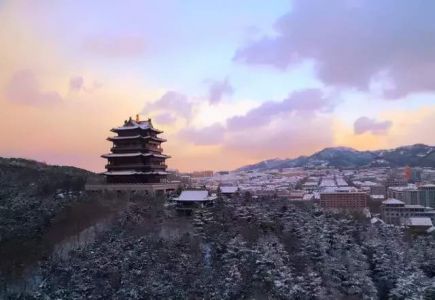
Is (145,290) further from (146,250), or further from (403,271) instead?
(403,271)

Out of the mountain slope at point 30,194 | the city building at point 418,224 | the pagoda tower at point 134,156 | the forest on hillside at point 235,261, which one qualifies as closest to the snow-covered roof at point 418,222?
the city building at point 418,224

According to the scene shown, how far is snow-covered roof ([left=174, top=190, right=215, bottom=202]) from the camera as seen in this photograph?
36066 millimetres

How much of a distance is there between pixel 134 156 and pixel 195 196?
7.23 metres

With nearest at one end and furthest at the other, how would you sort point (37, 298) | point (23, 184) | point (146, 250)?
point (37, 298) → point (146, 250) → point (23, 184)

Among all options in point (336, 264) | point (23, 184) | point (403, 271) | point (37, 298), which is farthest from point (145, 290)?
point (23, 184)

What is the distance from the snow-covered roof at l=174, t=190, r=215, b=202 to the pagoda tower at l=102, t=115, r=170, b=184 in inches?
190

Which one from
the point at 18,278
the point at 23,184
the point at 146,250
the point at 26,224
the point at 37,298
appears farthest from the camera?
the point at 23,184

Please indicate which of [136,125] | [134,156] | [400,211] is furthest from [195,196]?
[400,211]

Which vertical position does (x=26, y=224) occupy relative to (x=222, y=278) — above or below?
above

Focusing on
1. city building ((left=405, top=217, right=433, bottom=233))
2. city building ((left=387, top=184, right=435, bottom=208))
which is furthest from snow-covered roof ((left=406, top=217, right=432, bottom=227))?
city building ((left=387, top=184, right=435, bottom=208))

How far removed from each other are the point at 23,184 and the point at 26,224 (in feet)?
34.9

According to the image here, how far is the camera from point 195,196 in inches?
1441

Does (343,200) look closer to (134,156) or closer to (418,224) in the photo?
(418,224)

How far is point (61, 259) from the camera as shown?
28609 mm
